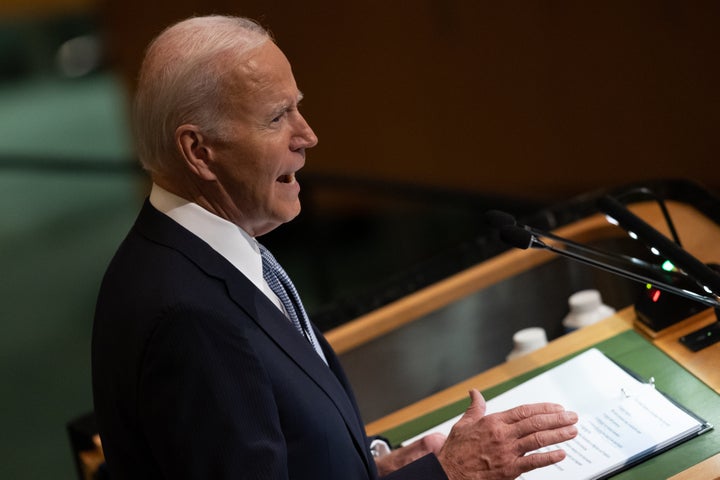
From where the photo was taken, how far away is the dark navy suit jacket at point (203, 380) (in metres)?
1.58

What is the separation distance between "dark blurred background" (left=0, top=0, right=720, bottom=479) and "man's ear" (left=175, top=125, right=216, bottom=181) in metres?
2.79

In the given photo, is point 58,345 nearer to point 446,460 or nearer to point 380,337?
point 380,337

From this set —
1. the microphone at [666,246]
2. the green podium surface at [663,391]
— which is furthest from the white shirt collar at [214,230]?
the microphone at [666,246]

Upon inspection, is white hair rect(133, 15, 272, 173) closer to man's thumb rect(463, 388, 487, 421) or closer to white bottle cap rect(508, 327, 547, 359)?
man's thumb rect(463, 388, 487, 421)

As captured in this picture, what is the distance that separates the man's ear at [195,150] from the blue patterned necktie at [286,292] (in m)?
0.18

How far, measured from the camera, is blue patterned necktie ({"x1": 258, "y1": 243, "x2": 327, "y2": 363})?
6.02 feet

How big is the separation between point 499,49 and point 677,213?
8.83 ft

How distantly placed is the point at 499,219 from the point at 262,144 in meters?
0.54

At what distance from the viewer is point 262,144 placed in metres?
1.70

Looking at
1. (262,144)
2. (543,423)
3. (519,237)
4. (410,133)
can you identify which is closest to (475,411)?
(543,423)

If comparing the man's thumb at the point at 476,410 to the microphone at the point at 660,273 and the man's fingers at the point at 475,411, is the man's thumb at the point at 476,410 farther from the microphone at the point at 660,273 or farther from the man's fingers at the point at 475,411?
the microphone at the point at 660,273

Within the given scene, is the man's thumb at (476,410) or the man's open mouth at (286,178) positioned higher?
the man's open mouth at (286,178)

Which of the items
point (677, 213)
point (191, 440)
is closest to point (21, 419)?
point (677, 213)

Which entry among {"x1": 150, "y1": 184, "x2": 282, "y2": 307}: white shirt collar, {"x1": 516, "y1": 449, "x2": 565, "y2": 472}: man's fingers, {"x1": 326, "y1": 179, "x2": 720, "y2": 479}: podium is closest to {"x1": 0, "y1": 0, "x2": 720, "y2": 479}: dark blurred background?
{"x1": 326, "y1": 179, "x2": 720, "y2": 479}: podium
